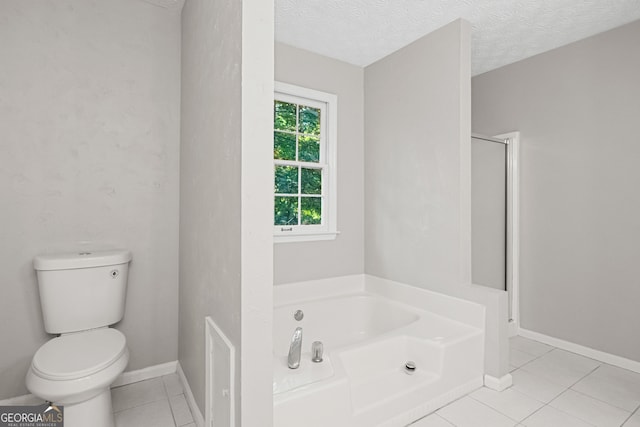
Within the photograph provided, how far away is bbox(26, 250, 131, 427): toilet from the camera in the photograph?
4.61ft

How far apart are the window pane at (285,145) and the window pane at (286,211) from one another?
0.35 metres

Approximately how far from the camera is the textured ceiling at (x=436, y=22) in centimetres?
214

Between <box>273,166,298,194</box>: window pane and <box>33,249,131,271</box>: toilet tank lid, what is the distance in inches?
46.8

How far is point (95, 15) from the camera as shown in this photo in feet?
6.68

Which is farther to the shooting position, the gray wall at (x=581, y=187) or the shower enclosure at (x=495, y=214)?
the shower enclosure at (x=495, y=214)

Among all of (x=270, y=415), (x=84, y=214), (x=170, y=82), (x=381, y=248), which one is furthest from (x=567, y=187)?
(x=84, y=214)

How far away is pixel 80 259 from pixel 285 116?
1746 mm

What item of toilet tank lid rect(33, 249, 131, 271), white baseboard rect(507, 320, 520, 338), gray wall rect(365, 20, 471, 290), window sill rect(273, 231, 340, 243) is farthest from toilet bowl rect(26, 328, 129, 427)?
white baseboard rect(507, 320, 520, 338)

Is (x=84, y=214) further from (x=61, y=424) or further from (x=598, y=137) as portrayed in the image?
(x=598, y=137)

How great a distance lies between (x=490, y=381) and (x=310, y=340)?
126 cm

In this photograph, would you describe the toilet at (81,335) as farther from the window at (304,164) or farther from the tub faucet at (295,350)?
the window at (304,164)

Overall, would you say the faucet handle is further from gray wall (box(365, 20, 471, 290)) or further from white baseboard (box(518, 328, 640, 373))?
white baseboard (box(518, 328, 640, 373))

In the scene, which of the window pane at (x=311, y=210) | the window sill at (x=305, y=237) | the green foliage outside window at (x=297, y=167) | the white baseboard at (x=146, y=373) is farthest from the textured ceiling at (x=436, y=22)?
the white baseboard at (x=146, y=373)

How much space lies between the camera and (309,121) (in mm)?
2840
